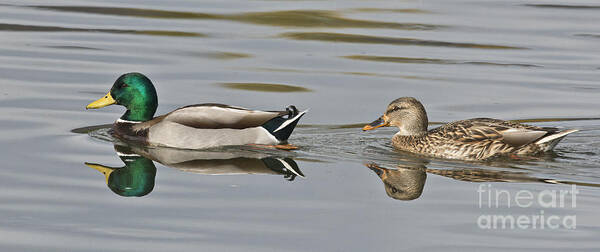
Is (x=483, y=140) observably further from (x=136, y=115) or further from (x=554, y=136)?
(x=136, y=115)

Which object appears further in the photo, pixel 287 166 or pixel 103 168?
pixel 287 166

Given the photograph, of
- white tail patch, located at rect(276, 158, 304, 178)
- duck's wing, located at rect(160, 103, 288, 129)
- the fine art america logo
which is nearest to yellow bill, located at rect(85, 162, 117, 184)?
duck's wing, located at rect(160, 103, 288, 129)

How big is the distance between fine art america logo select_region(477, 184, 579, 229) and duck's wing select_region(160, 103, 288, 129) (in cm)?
291

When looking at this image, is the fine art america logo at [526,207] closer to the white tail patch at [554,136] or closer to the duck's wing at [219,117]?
the white tail patch at [554,136]

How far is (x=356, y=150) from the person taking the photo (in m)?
11.2

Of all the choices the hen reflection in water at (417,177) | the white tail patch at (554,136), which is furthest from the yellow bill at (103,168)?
the white tail patch at (554,136)

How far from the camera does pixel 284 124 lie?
11.5 metres

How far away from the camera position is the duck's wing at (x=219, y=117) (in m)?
11.5

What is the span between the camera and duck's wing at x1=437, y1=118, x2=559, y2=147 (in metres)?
10.8

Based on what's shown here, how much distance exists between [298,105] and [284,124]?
1.78m

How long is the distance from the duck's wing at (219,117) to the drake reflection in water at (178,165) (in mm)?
354

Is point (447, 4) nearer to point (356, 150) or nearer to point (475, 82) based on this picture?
point (475, 82)

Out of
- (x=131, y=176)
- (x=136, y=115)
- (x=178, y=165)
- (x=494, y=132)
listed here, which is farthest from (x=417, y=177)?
(x=136, y=115)

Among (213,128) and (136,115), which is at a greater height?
(136,115)
